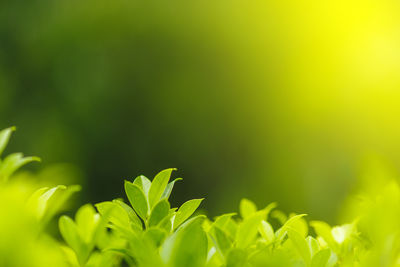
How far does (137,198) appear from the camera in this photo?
0.62 meters

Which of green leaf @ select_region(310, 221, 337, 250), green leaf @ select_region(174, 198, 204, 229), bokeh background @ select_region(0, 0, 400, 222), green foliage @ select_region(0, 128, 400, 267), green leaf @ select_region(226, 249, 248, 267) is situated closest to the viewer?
green foliage @ select_region(0, 128, 400, 267)

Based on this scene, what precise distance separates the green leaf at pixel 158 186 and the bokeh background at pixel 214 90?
284cm

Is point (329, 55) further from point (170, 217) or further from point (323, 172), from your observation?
point (170, 217)

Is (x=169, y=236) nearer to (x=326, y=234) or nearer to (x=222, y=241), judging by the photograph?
(x=222, y=241)

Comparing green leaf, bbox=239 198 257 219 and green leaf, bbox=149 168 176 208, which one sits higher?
green leaf, bbox=149 168 176 208

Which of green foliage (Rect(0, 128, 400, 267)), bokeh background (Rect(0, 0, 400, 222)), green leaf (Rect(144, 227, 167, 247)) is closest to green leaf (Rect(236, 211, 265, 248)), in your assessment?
green foliage (Rect(0, 128, 400, 267))

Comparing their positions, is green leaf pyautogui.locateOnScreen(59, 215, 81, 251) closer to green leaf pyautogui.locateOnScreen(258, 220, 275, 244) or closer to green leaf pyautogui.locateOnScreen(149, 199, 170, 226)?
green leaf pyautogui.locateOnScreen(149, 199, 170, 226)

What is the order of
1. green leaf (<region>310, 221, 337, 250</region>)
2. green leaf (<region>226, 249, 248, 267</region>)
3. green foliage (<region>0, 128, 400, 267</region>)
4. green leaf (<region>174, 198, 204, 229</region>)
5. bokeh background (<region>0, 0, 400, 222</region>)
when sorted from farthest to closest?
bokeh background (<region>0, 0, 400, 222</region>), green leaf (<region>310, 221, 337, 250</region>), green leaf (<region>174, 198, 204, 229</region>), green leaf (<region>226, 249, 248, 267</region>), green foliage (<region>0, 128, 400, 267</region>)

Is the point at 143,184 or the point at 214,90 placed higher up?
the point at 214,90

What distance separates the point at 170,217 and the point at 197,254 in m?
0.15

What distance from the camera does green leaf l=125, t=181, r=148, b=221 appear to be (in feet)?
2.01

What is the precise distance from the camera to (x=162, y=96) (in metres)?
3.66

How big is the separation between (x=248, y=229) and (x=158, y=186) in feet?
0.42

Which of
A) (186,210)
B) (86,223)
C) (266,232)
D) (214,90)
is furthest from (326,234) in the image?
(214,90)
